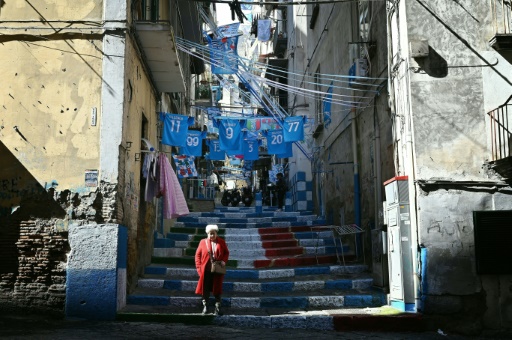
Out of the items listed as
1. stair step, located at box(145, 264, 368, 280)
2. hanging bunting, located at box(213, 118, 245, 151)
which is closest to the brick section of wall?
stair step, located at box(145, 264, 368, 280)

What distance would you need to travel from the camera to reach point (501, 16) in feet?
30.4

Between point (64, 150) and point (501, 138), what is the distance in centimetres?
747

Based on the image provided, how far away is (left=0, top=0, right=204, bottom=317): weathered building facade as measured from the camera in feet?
28.9

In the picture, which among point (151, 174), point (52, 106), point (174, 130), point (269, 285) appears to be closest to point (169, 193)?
point (151, 174)

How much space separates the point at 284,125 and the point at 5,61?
802cm

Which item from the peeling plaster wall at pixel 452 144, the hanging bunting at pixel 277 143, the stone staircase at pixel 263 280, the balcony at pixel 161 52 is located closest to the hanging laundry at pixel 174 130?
the balcony at pixel 161 52

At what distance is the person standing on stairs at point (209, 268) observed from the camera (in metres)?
9.17

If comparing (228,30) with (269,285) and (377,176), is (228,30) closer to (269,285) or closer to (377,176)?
(377,176)

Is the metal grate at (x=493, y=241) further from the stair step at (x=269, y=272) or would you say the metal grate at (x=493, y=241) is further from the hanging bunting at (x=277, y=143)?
the hanging bunting at (x=277, y=143)

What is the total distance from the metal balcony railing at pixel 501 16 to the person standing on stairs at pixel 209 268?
617 centimetres

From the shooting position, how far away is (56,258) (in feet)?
29.2

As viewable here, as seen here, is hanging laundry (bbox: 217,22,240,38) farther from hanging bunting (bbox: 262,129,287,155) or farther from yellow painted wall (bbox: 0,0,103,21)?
yellow painted wall (bbox: 0,0,103,21)

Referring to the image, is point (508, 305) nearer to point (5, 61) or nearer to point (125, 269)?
point (125, 269)

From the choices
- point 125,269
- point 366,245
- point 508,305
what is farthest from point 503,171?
point 125,269
